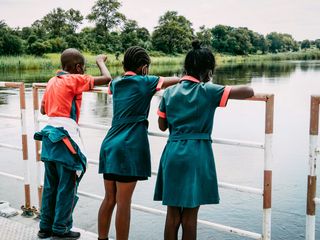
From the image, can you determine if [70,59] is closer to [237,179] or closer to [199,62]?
[199,62]

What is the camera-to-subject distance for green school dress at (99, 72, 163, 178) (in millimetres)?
2787

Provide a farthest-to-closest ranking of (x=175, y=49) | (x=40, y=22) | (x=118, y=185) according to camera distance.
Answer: (x=175, y=49) → (x=40, y=22) → (x=118, y=185)

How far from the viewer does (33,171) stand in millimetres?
7289

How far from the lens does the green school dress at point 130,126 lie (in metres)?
2.79

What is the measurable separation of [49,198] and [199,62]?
158 centimetres

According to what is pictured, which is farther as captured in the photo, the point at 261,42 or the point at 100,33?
the point at 261,42

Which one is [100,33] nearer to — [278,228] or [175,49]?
[175,49]

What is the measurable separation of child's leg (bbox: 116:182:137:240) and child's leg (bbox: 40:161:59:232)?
26.6 inches

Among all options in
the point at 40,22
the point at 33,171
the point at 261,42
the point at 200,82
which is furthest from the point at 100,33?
the point at 200,82

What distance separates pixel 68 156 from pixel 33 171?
4.39 metres

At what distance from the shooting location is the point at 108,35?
73.0 meters

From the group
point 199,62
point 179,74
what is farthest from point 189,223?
point 179,74

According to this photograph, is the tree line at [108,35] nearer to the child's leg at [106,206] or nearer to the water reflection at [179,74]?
the water reflection at [179,74]

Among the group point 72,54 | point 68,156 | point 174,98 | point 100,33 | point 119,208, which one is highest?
point 100,33
